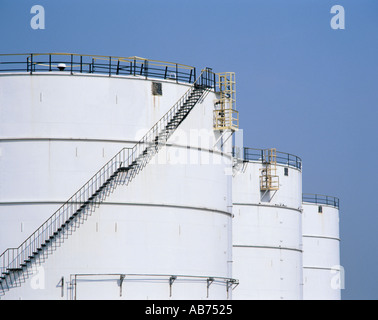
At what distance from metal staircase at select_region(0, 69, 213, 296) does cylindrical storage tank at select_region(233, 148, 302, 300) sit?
1238cm

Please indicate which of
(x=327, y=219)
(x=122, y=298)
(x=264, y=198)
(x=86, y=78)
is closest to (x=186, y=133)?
(x=86, y=78)

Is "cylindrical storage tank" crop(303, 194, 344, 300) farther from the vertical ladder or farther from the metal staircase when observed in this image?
the metal staircase

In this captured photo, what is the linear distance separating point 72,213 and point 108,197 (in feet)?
4.57

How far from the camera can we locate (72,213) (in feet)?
99.6

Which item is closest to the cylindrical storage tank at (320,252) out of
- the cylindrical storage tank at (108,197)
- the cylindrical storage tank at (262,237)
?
the cylindrical storage tank at (262,237)

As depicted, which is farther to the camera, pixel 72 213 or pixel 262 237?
pixel 262 237

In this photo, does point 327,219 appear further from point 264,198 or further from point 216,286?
point 216,286

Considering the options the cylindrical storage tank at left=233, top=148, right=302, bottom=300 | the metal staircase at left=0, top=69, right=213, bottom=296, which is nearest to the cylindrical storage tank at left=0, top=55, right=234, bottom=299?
the metal staircase at left=0, top=69, right=213, bottom=296

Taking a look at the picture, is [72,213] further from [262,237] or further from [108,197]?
[262,237]

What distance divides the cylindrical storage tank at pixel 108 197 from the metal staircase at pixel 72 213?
15cm

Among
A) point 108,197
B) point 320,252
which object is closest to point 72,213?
point 108,197

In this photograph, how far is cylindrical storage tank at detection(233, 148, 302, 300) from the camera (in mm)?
42719

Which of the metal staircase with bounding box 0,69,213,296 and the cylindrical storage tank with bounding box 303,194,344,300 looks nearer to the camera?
the metal staircase with bounding box 0,69,213,296

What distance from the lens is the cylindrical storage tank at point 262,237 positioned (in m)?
42.7
